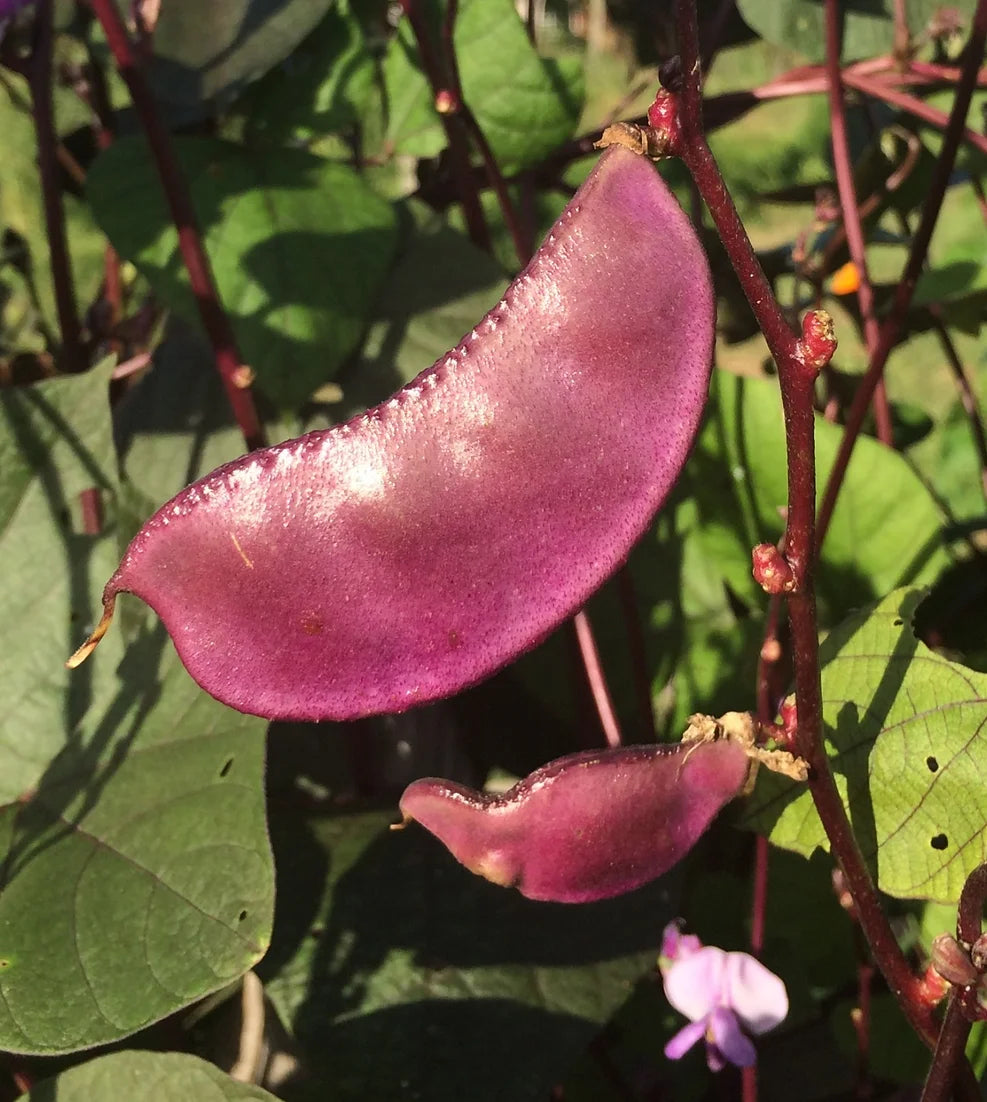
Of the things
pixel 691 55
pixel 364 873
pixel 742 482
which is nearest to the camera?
pixel 691 55

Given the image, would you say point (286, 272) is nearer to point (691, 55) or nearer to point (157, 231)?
point (157, 231)

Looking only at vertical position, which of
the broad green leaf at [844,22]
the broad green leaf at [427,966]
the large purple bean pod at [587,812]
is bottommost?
the broad green leaf at [427,966]

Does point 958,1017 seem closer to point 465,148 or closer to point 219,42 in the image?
point 465,148

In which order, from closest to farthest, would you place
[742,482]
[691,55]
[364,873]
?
[691,55] < [364,873] < [742,482]

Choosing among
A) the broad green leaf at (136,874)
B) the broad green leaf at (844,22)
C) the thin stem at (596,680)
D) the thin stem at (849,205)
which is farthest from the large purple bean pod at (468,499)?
the broad green leaf at (844,22)

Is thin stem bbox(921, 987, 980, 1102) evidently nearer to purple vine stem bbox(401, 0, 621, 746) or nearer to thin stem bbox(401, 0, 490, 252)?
purple vine stem bbox(401, 0, 621, 746)

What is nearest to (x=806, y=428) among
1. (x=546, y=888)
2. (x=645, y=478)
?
(x=645, y=478)

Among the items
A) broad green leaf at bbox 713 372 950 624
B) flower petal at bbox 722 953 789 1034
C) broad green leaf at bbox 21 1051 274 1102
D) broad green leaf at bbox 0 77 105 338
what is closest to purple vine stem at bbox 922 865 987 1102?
flower petal at bbox 722 953 789 1034

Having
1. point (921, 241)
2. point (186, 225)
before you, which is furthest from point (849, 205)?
point (186, 225)

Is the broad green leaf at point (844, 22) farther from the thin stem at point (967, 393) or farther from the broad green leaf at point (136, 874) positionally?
the broad green leaf at point (136, 874)
